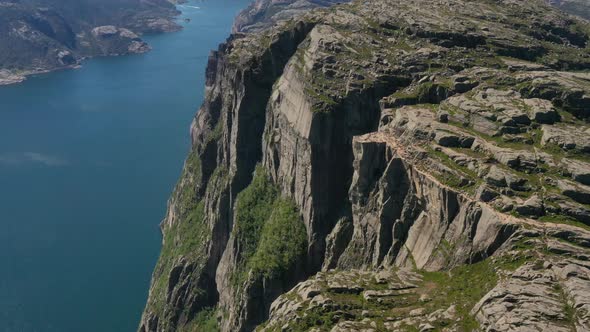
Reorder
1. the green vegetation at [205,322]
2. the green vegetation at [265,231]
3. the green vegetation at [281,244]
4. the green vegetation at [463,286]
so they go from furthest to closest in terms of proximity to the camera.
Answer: the green vegetation at [205,322]
the green vegetation at [265,231]
the green vegetation at [281,244]
the green vegetation at [463,286]

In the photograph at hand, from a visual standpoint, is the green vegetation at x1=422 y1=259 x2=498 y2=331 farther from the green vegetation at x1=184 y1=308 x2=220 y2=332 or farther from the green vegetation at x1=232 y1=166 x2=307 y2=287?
the green vegetation at x1=184 y1=308 x2=220 y2=332

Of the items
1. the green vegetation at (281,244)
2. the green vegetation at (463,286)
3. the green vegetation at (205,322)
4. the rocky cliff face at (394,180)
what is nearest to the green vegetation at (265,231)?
the green vegetation at (281,244)

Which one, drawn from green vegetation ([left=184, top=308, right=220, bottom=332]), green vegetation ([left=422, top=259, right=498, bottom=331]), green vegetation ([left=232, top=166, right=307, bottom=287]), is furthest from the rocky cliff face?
green vegetation ([left=184, top=308, right=220, bottom=332])

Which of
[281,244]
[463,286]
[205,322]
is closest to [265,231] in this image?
[281,244]

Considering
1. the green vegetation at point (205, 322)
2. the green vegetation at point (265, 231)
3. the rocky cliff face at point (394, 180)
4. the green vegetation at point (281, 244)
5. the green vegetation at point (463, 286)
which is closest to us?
the green vegetation at point (463, 286)

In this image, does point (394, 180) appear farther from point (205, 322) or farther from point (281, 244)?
point (205, 322)

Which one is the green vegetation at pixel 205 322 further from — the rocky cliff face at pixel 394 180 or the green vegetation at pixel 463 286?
the green vegetation at pixel 463 286
